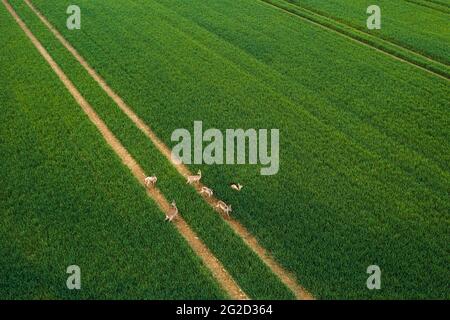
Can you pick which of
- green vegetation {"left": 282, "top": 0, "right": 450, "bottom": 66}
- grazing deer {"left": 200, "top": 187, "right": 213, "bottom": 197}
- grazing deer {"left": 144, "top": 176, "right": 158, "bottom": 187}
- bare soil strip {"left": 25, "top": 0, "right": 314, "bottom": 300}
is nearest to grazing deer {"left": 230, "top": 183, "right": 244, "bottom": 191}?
bare soil strip {"left": 25, "top": 0, "right": 314, "bottom": 300}

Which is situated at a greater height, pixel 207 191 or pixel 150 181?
pixel 150 181

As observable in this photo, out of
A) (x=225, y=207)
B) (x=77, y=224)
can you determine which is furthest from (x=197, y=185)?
(x=77, y=224)

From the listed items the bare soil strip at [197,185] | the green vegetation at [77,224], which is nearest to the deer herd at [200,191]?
the bare soil strip at [197,185]

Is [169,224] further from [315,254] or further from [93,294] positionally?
[315,254]

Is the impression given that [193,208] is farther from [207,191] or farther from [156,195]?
[156,195]
